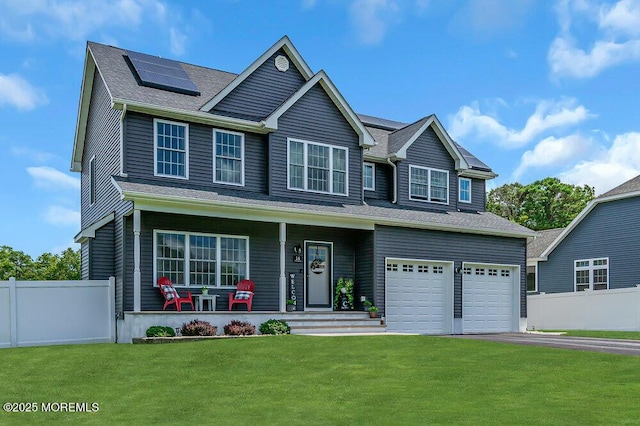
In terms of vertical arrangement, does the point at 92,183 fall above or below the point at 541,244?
above

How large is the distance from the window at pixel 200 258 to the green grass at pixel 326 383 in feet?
13.1

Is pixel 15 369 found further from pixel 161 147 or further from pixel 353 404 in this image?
pixel 161 147

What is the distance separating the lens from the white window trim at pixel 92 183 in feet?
72.0

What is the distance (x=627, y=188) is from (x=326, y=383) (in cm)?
2365

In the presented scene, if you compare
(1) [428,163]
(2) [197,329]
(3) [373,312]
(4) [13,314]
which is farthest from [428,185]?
(4) [13,314]

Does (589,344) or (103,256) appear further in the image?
(103,256)

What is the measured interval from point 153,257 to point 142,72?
6152 millimetres

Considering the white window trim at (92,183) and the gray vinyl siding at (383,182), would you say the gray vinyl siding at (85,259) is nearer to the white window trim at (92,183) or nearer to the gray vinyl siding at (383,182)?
the white window trim at (92,183)

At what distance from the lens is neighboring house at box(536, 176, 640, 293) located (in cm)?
2844

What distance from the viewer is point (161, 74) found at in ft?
66.9

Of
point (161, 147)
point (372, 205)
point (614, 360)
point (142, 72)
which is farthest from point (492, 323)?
point (142, 72)

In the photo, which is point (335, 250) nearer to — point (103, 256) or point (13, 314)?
point (103, 256)

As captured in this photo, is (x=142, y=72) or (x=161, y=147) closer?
(x=161, y=147)

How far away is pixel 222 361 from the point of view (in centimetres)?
1191
